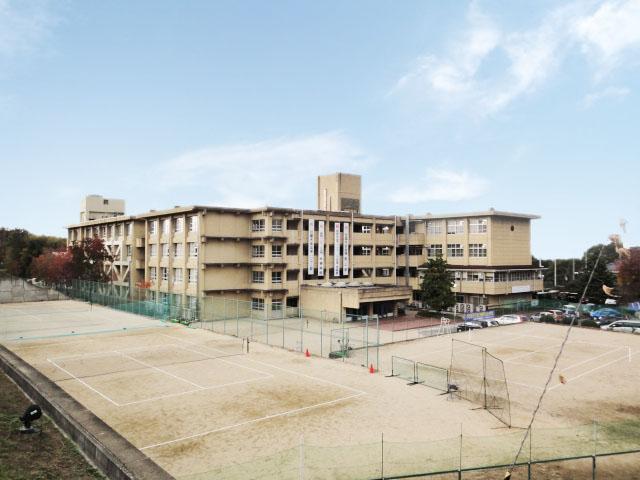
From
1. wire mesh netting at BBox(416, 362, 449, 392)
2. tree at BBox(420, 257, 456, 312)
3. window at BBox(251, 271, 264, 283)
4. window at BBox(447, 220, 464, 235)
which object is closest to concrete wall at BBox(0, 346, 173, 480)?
wire mesh netting at BBox(416, 362, 449, 392)

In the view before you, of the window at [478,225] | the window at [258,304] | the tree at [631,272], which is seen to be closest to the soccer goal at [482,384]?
the tree at [631,272]

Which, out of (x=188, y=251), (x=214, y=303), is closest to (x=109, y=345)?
(x=214, y=303)

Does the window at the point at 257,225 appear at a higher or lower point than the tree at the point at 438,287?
higher

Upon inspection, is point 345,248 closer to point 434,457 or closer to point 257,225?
point 257,225

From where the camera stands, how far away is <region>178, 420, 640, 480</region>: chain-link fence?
51.2ft

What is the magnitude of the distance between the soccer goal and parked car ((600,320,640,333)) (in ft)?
75.5

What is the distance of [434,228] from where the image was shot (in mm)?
70875

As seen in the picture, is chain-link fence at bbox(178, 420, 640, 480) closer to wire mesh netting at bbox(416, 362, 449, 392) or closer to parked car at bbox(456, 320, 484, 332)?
wire mesh netting at bbox(416, 362, 449, 392)

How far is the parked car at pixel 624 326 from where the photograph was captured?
48562 millimetres

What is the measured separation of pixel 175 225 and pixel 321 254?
1942cm

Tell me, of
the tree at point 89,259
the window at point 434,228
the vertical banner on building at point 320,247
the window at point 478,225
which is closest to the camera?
the vertical banner on building at point 320,247

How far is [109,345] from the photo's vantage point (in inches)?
1528

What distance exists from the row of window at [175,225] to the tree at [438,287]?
96.1ft

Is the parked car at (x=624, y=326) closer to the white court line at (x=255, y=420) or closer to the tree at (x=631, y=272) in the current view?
the tree at (x=631, y=272)
